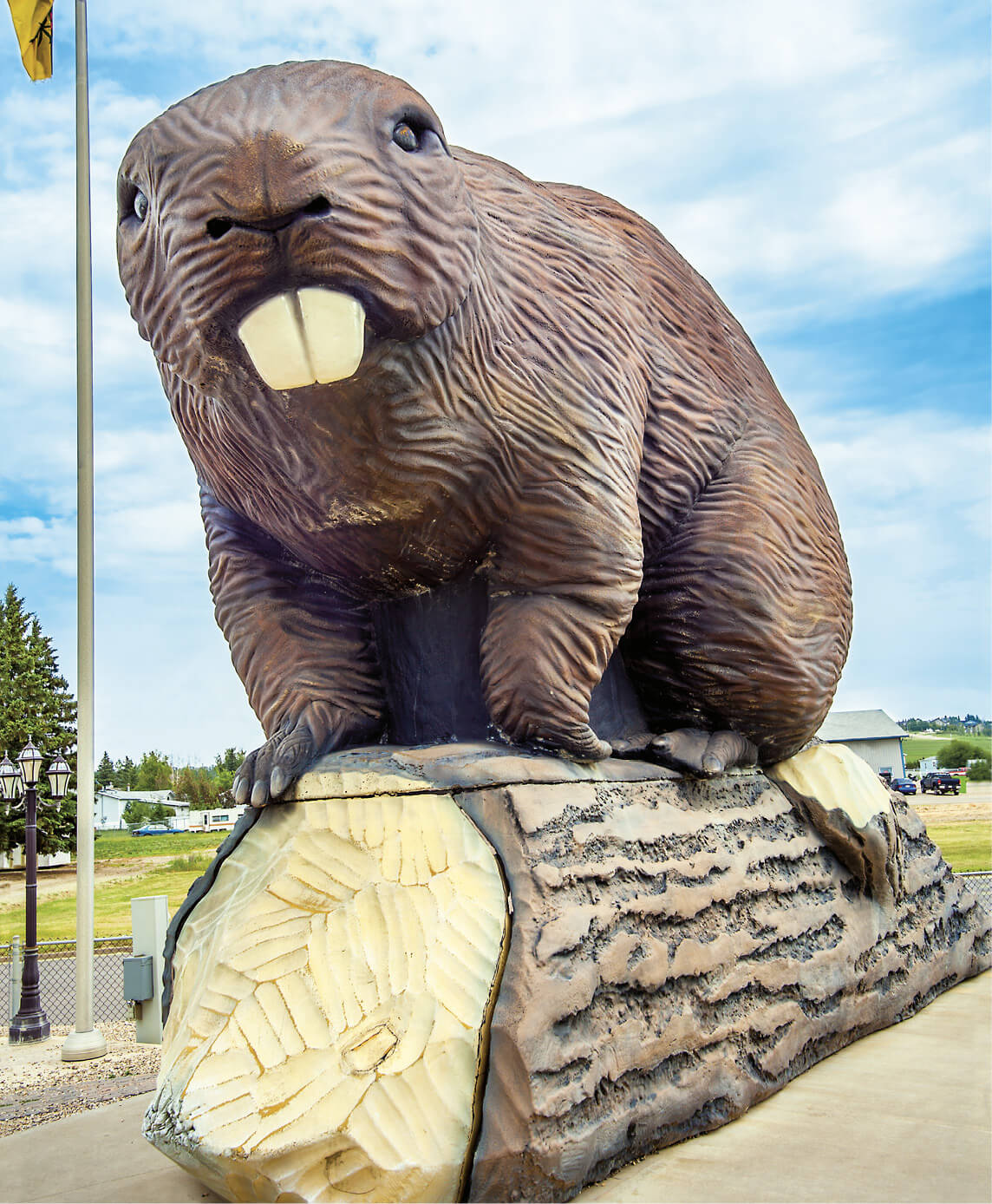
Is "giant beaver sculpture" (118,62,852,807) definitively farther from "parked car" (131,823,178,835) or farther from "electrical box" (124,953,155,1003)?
"parked car" (131,823,178,835)

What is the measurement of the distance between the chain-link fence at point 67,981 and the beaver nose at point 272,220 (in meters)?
9.08

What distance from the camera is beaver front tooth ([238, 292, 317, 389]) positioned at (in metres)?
1.36

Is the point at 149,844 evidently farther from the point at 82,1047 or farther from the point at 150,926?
the point at 150,926

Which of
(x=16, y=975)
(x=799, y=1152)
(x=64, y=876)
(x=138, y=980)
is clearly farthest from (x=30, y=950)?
(x=64, y=876)

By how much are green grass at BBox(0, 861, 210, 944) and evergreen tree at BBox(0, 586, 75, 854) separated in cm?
174

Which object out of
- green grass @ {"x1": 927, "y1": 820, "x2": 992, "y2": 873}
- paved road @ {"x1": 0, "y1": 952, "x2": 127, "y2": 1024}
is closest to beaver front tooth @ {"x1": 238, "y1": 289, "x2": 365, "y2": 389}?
paved road @ {"x1": 0, "y1": 952, "x2": 127, "y2": 1024}

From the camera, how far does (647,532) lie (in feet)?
7.36

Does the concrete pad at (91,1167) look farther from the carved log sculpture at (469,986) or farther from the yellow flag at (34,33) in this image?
the yellow flag at (34,33)

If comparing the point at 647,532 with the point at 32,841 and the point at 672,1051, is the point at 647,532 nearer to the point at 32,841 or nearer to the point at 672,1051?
the point at 672,1051

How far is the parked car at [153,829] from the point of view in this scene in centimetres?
2858

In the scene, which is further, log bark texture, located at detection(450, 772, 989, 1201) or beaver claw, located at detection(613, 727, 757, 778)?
beaver claw, located at detection(613, 727, 757, 778)

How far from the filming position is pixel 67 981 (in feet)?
42.9

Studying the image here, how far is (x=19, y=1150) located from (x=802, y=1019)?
1.50m

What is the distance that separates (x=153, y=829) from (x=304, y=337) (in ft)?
102
